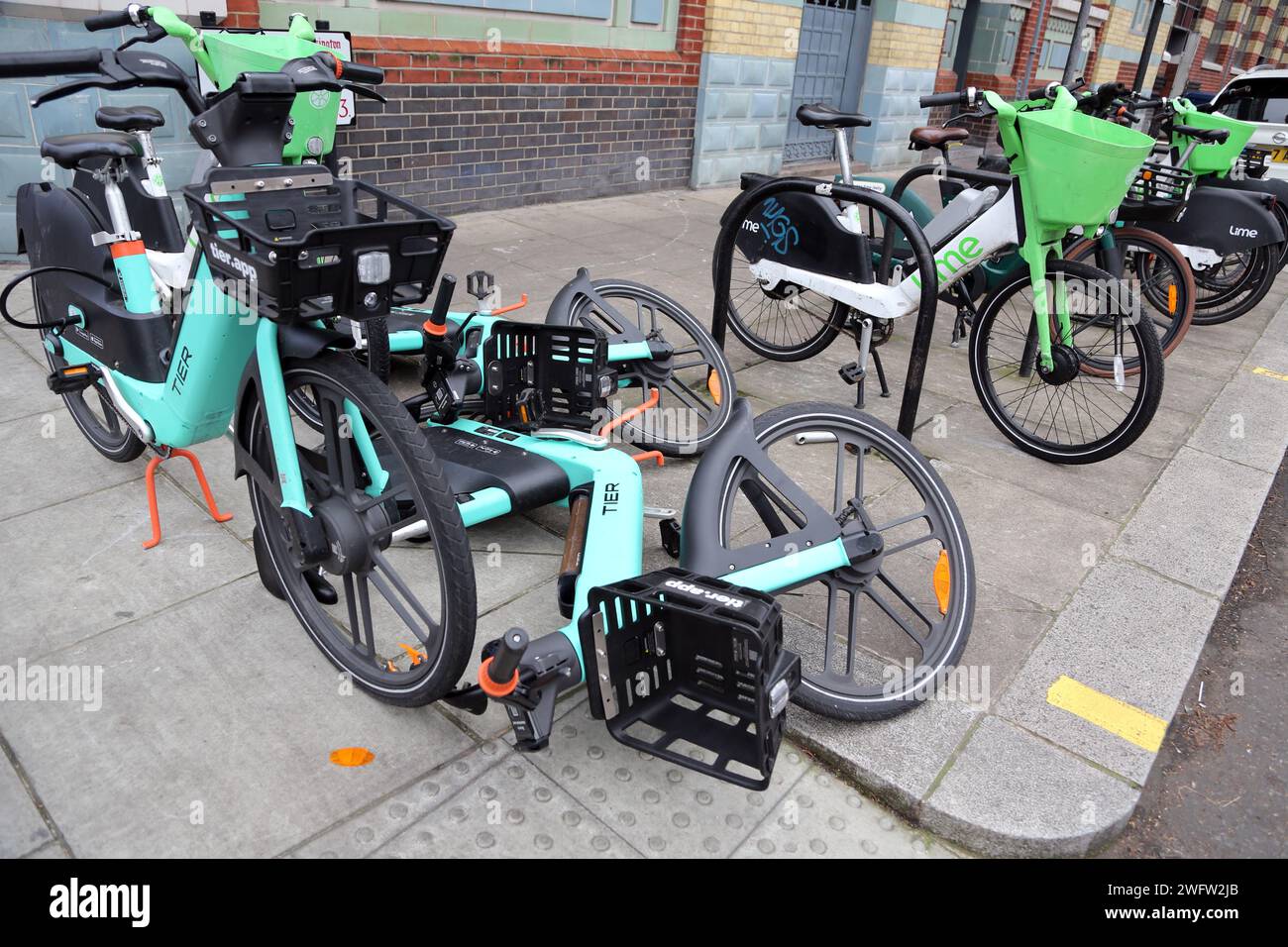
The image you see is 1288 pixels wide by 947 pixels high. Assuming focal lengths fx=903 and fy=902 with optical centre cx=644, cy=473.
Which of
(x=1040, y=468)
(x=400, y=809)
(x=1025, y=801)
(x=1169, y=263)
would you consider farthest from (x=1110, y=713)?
(x=1169, y=263)

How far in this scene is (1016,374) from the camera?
5.35m

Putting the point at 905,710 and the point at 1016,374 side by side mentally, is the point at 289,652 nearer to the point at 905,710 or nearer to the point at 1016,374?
the point at 905,710

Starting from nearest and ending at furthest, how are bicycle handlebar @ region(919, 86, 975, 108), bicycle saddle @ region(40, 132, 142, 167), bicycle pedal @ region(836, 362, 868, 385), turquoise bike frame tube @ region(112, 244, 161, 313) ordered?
bicycle saddle @ region(40, 132, 142, 167)
turquoise bike frame tube @ region(112, 244, 161, 313)
bicycle handlebar @ region(919, 86, 975, 108)
bicycle pedal @ region(836, 362, 868, 385)

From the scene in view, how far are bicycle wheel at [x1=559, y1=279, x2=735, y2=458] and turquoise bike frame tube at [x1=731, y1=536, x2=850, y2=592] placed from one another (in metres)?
1.39

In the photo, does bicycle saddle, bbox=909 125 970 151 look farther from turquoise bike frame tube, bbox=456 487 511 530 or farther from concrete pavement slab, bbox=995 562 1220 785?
turquoise bike frame tube, bbox=456 487 511 530

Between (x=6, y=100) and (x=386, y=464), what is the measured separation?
4.54 metres

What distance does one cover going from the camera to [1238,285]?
6.82 m

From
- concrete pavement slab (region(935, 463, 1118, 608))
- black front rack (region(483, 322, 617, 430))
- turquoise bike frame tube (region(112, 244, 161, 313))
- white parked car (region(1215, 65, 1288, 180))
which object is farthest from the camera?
white parked car (region(1215, 65, 1288, 180))

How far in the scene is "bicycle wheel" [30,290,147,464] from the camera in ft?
11.4

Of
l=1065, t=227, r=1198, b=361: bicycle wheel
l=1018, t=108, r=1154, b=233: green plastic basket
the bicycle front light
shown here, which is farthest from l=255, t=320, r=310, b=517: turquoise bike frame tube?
l=1065, t=227, r=1198, b=361: bicycle wheel

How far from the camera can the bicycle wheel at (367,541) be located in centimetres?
210

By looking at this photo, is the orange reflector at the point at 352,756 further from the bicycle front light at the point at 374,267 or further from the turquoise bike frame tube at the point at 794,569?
the bicycle front light at the point at 374,267
